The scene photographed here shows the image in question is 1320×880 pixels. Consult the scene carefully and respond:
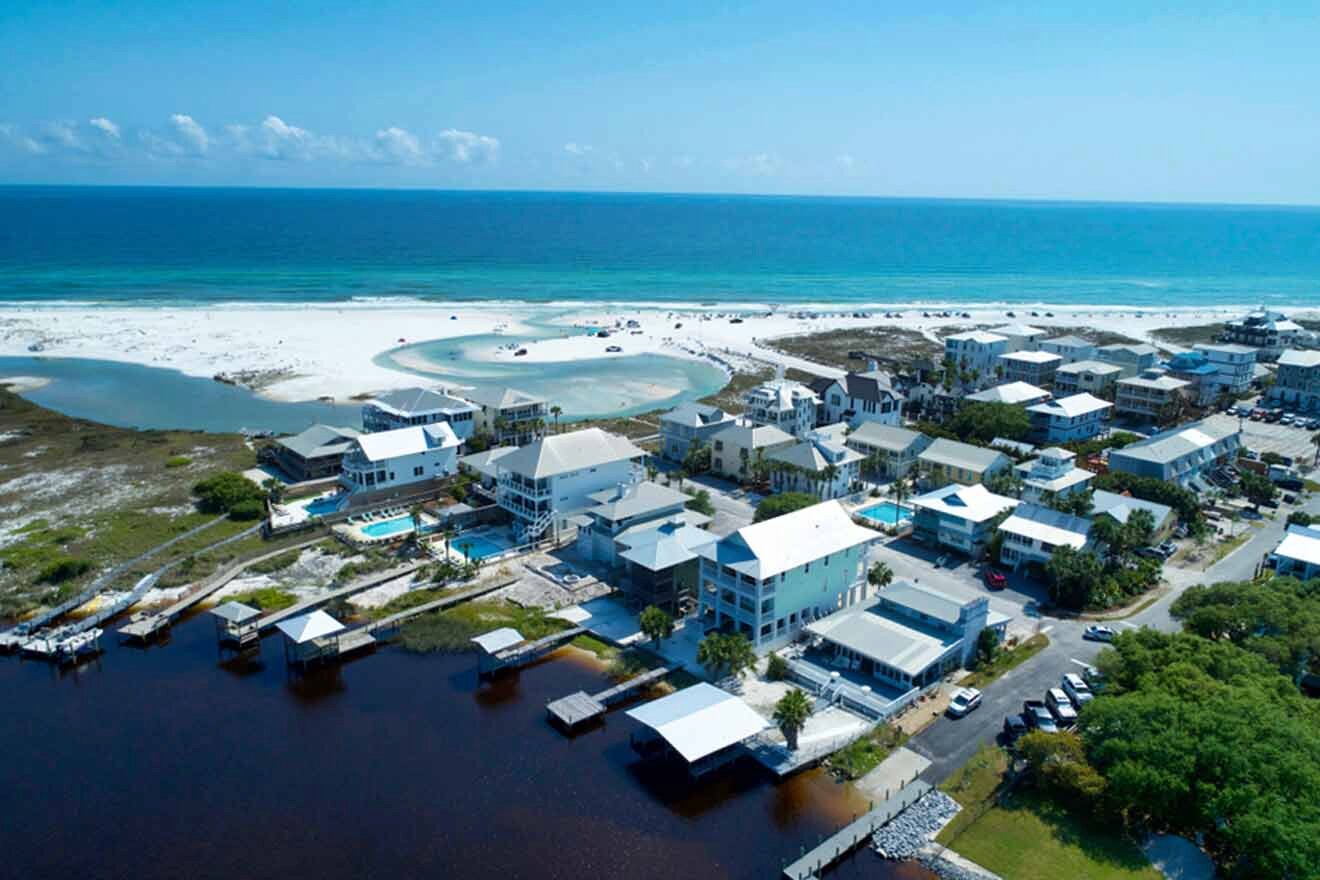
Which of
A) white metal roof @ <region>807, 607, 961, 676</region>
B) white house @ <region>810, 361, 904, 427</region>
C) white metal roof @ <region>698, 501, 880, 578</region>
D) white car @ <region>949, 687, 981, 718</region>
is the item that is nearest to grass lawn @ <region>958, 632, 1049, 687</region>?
white car @ <region>949, 687, 981, 718</region>

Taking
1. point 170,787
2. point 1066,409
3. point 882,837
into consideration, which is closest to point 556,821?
point 882,837

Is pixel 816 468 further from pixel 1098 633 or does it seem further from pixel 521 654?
pixel 521 654

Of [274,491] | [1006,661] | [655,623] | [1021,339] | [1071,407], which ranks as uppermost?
[1021,339]

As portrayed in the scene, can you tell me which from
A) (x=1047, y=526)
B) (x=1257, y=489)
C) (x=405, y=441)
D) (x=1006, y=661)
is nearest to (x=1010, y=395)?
(x=1257, y=489)

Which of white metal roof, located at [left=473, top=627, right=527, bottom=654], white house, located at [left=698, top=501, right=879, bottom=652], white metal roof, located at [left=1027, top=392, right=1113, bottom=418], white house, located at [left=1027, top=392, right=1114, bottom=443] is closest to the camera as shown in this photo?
white metal roof, located at [left=473, top=627, right=527, bottom=654]

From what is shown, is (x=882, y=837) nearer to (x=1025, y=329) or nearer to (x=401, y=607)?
(x=401, y=607)

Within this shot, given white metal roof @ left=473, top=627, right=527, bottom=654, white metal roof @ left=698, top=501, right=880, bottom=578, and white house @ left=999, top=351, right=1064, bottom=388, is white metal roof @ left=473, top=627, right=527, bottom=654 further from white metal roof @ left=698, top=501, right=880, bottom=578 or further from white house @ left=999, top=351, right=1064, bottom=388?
white house @ left=999, top=351, right=1064, bottom=388
